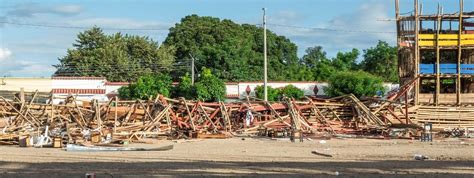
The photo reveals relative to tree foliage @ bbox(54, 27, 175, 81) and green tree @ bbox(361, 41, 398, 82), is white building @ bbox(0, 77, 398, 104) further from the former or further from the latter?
green tree @ bbox(361, 41, 398, 82)

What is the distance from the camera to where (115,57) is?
83.6 m

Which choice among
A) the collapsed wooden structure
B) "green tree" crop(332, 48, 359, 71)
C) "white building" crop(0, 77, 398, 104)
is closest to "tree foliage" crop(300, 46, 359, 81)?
"green tree" crop(332, 48, 359, 71)

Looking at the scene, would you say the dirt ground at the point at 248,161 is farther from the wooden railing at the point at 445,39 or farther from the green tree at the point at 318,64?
the green tree at the point at 318,64

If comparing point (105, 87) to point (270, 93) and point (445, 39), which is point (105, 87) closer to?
point (270, 93)

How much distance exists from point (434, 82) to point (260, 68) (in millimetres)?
35586

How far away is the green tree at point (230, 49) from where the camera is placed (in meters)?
84.7

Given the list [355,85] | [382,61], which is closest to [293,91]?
[355,85]

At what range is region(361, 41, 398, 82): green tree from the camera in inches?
3671

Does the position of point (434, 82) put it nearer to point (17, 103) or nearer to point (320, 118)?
point (320, 118)

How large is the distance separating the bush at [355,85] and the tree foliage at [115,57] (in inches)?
981

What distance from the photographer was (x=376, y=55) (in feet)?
319

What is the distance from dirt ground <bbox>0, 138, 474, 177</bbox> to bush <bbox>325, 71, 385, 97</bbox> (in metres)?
39.3

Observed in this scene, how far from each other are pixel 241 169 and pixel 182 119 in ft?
66.0

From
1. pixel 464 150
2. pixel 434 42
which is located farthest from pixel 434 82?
pixel 464 150
